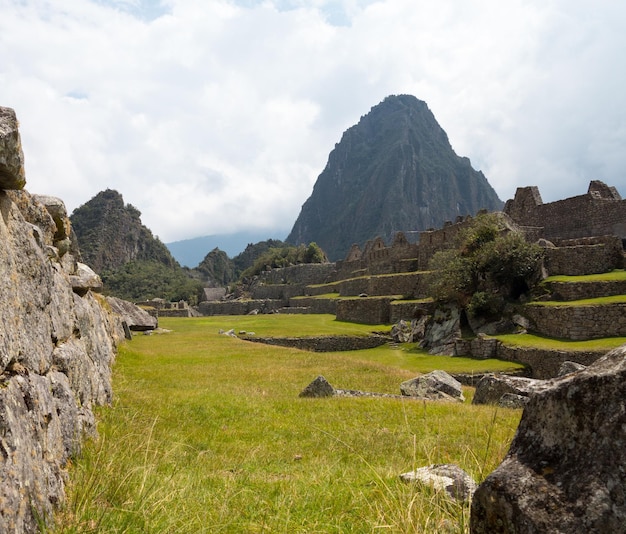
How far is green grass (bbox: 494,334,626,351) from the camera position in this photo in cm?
1711

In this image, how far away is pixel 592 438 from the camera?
1970 millimetres

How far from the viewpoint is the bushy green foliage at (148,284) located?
316 ft

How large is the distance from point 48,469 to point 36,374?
90 cm

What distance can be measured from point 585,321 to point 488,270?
21.6 ft

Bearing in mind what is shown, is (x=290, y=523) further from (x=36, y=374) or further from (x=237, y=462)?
(x=36, y=374)

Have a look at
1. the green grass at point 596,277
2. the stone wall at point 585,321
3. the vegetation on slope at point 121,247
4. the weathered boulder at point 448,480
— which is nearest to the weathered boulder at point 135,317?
the stone wall at point 585,321

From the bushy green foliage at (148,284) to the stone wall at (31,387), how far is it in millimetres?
85404

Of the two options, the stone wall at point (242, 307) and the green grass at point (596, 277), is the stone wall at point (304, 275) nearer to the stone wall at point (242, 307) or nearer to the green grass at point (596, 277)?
the stone wall at point (242, 307)

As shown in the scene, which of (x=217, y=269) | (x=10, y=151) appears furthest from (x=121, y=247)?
(x=10, y=151)

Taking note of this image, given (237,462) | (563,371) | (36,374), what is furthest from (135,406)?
(563,371)

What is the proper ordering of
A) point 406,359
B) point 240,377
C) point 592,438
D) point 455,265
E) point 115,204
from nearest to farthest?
point 592,438, point 240,377, point 406,359, point 455,265, point 115,204

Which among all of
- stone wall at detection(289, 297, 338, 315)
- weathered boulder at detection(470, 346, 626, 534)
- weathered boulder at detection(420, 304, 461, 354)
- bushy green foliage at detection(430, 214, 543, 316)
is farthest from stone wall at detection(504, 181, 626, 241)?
weathered boulder at detection(470, 346, 626, 534)

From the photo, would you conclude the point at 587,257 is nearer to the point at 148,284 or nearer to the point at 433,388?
the point at 433,388

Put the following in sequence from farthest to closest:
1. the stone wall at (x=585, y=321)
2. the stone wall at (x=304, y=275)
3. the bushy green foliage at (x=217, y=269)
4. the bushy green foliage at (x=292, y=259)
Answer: the bushy green foliage at (x=217, y=269)
the bushy green foliage at (x=292, y=259)
the stone wall at (x=304, y=275)
the stone wall at (x=585, y=321)
